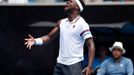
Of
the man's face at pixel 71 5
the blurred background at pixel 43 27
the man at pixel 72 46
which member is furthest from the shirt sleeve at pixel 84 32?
the blurred background at pixel 43 27

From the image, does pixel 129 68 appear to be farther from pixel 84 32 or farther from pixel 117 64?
pixel 84 32

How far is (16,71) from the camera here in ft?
31.2

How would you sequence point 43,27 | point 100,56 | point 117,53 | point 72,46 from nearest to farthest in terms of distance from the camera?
point 72,46 < point 117,53 < point 100,56 < point 43,27

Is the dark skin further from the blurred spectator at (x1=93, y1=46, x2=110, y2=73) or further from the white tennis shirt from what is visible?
the white tennis shirt

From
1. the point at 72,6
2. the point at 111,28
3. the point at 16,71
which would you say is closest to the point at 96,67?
Answer: the point at 111,28

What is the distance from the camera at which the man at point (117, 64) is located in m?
8.38

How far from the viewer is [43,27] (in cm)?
933

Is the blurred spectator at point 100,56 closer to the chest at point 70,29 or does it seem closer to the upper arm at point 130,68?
the upper arm at point 130,68

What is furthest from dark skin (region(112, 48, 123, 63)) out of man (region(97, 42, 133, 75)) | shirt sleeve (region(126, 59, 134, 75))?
shirt sleeve (region(126, 59, 134, 75))

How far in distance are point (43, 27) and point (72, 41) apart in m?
2.79

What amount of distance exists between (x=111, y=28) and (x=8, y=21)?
1.87 meters

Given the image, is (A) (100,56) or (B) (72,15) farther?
(A) (100,56)

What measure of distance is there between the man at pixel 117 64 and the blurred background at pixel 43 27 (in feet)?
1.89

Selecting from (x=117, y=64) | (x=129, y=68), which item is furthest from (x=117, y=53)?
(x=129, y=68)
